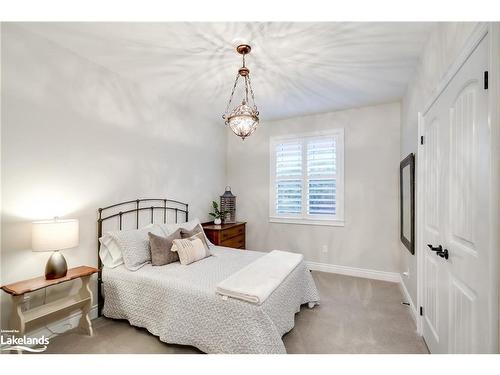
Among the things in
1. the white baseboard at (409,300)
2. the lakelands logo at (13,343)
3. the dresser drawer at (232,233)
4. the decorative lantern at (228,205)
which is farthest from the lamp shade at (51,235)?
the white baseboard at (409,300)

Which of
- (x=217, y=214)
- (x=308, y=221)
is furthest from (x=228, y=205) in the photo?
(x=308, y=221)

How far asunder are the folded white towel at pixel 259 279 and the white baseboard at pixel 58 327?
1.58 meters

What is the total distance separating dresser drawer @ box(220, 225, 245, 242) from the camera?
3800 mm

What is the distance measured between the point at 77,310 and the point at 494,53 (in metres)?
3.55

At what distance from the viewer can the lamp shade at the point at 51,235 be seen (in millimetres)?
1869

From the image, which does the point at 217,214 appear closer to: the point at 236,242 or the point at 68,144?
the point at 236,242

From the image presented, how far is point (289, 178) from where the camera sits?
170 inches

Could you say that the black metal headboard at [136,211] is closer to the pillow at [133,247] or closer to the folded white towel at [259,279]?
the pillow at [133,247]

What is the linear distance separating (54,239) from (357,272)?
390 centimetres

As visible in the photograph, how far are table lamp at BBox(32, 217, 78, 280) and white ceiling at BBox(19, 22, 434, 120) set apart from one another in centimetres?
165

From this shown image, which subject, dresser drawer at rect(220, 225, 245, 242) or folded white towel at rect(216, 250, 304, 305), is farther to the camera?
dresser drawer at rect(220, 225, 245, 242)

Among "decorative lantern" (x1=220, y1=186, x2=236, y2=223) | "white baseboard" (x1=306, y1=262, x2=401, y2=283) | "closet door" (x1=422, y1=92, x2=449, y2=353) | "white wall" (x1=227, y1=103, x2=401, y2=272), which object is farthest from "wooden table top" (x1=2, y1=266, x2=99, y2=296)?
"white baseboard" (x1=306, y1=262, x2=401, y2=283)

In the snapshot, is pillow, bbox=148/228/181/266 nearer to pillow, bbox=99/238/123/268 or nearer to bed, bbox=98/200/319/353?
bed, bbox=98/200/319/353
